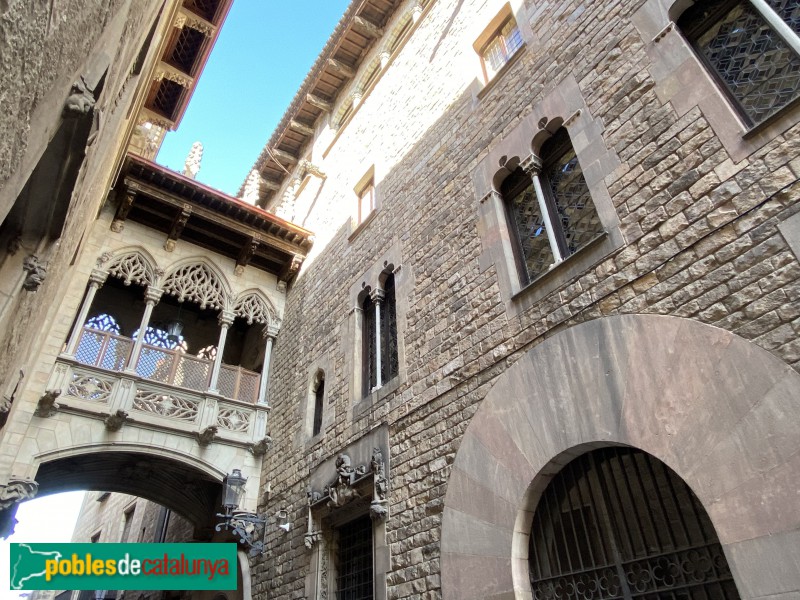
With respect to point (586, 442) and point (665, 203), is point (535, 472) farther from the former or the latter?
point (665, 203)

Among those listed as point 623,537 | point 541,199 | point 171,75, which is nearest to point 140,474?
point 171,75

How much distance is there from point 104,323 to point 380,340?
589 centimetres

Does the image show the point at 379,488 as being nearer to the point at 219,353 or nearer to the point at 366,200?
the point at 219,353

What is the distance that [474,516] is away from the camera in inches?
159

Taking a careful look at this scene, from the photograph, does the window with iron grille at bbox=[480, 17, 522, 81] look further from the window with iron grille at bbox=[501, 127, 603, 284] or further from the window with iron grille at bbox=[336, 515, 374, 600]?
the window with iron grille at bbox=[336, 515, 374, 600]

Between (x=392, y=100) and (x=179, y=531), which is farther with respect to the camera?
(x=179, y=531)

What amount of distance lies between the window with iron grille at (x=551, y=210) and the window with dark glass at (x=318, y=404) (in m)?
3.76

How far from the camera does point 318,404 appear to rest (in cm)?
755

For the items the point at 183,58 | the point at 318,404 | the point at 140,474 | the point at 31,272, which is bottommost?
the point at 31,272

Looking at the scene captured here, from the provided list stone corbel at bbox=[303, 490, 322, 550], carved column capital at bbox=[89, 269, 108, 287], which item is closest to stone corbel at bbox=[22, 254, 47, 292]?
stone corbel at bbox=[303, 490, 322, 550]

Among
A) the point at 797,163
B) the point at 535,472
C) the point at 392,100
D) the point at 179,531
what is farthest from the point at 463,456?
the point at 179,531

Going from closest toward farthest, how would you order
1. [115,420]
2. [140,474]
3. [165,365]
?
1. [115,420]
2. [165,365]
3. [140,474]

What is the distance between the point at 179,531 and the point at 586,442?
1050 cm

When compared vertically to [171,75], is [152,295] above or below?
below
